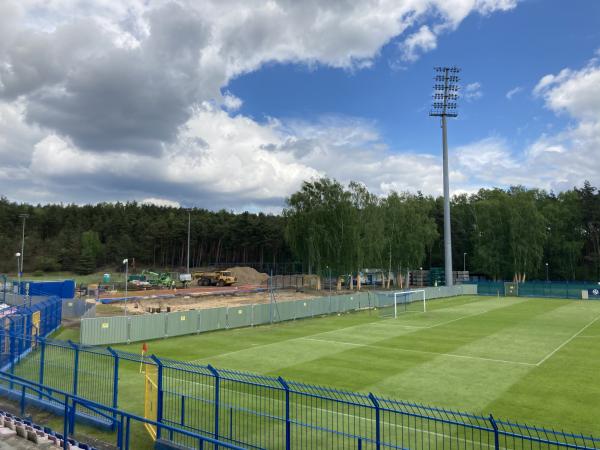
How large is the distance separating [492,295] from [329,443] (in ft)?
219

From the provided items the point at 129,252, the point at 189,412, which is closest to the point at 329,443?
the point at 189,412

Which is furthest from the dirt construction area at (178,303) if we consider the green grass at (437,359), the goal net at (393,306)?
the green grass at (437,359)

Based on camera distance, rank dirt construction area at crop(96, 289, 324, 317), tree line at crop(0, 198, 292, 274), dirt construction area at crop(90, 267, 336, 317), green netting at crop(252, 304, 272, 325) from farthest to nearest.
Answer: tree line at crop(0, 198, 292, 274) → dirt construction area at crop(90, 267, 336, 317) → dirt construction area at crop(96, 289, 324, 317) → green netting at crop(252, 304, 272, 325)

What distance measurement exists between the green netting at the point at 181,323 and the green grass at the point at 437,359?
2.76 ft

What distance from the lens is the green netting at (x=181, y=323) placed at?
30312 mm

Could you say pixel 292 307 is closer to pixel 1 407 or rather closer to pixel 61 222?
pixel 1 407

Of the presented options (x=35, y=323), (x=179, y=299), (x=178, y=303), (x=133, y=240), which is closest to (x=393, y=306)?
(x=178, y=303)

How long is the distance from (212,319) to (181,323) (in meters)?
2.64

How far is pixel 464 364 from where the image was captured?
22.3 metres

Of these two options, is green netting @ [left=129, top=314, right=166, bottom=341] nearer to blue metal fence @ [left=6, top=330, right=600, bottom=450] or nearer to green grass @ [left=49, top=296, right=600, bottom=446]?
green grass @ [left=49, top=296, right=600, bottom=446]

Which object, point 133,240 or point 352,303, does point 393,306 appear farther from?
point 133,240

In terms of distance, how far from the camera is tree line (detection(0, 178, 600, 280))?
7344 cm

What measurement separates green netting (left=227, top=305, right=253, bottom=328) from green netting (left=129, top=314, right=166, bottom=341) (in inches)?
222

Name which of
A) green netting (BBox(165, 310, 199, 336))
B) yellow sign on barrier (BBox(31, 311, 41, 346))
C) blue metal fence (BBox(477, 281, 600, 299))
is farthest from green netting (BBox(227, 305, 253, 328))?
blue metal fence (BBox(477, 281, 600, 299))
